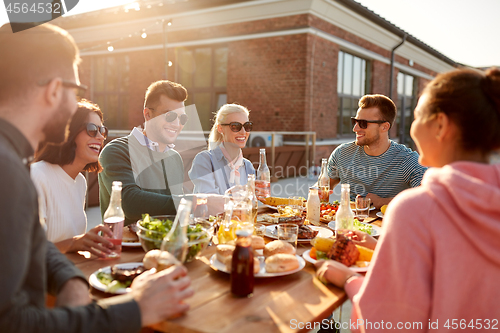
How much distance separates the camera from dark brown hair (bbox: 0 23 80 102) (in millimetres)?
1045

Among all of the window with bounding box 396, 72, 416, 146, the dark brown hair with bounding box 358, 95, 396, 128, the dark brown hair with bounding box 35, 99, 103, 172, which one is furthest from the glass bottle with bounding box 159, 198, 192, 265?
the window with bounding box 396, 72, 416, 146

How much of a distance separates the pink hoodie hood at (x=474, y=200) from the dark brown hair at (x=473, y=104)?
0.10 meters

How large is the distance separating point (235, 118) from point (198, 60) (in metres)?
9.72

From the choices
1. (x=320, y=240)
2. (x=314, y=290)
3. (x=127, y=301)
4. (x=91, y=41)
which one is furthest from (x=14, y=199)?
(x=91, y=41)

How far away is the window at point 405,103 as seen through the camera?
16.5 m

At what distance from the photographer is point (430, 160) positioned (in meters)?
1.34

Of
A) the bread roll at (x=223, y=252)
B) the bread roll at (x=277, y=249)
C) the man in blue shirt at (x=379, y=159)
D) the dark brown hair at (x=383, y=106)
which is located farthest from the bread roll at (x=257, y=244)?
the dark brown hair at (x=383, y=106)

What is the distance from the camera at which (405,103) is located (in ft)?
55.6

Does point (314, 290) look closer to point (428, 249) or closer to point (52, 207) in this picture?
point (428, 249)

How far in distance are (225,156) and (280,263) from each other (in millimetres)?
2060

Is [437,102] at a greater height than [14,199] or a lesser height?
greater

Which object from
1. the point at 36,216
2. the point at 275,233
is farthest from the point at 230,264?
the point at 36,216

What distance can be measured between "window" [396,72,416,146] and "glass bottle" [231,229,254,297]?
54.0 ft

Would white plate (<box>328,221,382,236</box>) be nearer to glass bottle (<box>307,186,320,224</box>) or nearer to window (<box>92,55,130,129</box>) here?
glass bottle (<box>307,186,320,224</box>)
